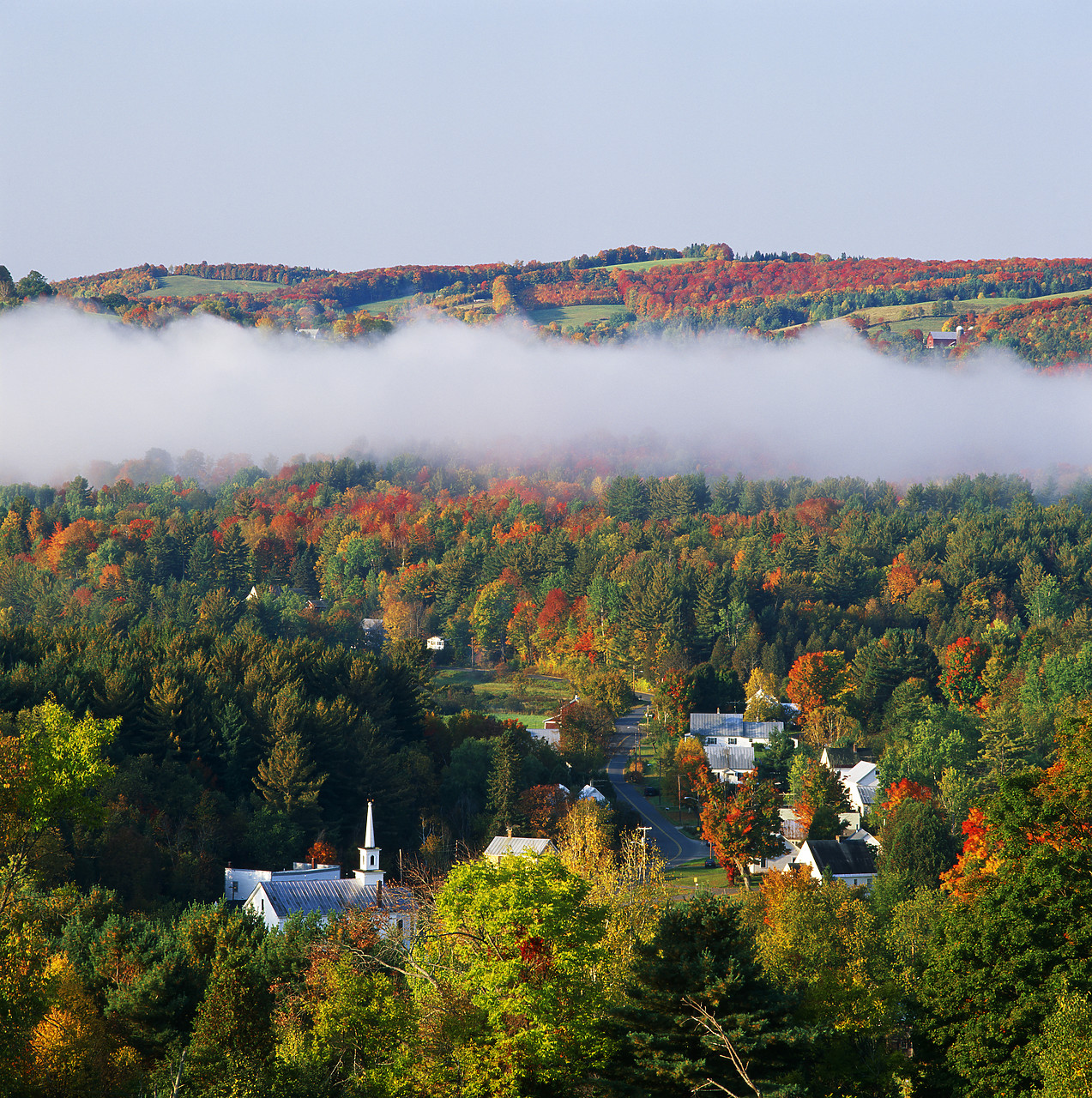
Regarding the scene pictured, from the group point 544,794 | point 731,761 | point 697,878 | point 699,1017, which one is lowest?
point 731,761

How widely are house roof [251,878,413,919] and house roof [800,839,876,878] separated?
22.7 m

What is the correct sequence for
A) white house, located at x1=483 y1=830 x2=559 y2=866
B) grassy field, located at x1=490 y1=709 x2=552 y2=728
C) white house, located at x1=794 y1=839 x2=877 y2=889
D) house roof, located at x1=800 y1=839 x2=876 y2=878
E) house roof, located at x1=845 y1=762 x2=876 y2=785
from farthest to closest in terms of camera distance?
grassy field, located at x1=490 y1=709 x2=552 y2=728 → house roof, located at x1=845 y1=762 x2=876 y2=785 → house roof, located at x1=800 y1=839 x2=876 y2=878 → white house, located at x1=794 y1=839 x2=877 y2=889 → white house, located at x1=483 y1=830 x2=559 y2=866

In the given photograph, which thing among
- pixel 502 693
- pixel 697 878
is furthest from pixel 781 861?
pixel 502 693

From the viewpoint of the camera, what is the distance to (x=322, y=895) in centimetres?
5519

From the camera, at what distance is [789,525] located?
162125 millimetres

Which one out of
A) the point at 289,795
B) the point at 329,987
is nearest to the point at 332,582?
the point at 289,795

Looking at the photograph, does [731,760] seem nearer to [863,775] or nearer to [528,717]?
[863,775]

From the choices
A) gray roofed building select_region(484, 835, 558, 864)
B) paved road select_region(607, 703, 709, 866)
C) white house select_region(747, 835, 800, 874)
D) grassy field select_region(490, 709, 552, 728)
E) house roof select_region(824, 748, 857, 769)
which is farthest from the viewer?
grassy field select_region(490, 709, 552, 728)

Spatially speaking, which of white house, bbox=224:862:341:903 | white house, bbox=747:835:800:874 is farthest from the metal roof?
white house, bbox=224:862:341:903

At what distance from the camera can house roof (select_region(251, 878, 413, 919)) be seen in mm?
53406

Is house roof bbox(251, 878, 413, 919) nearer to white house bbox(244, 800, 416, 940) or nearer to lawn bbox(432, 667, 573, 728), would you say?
white house bbox(244, 800, 416, 940)

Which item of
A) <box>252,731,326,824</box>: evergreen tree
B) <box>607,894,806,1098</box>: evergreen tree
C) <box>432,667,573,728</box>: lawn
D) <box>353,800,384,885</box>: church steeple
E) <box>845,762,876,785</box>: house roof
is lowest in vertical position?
<box>432,667,573,728</box>: lawn

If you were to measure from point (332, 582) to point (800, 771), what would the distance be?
86.3 metres

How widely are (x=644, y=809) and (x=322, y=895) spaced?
3440 centimetres
